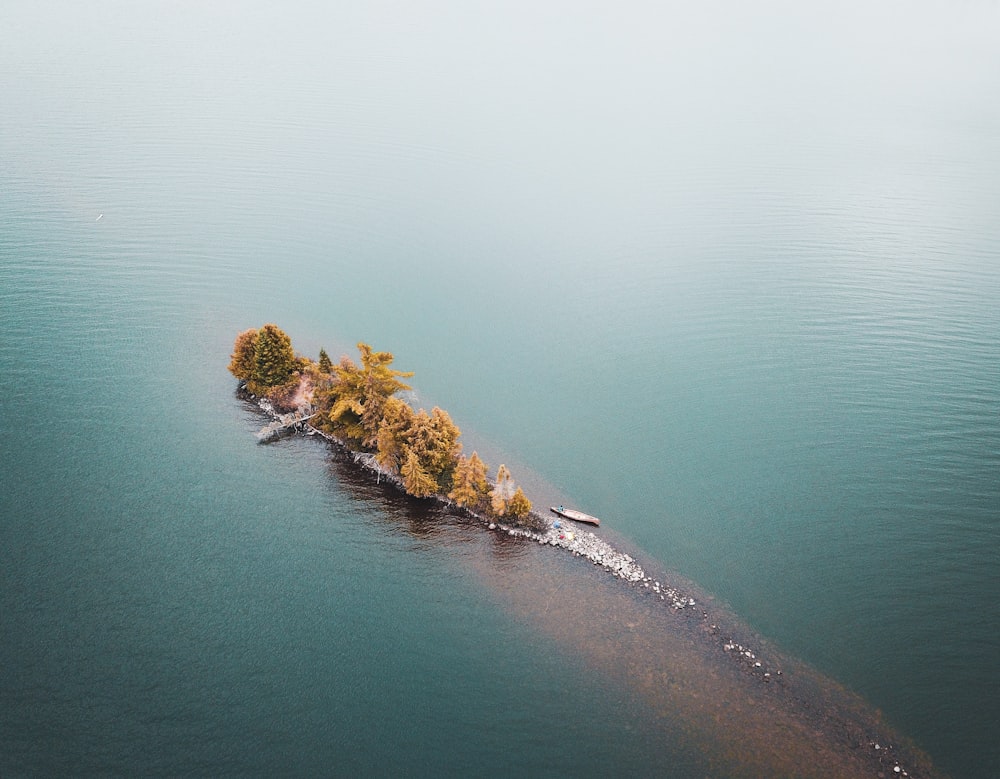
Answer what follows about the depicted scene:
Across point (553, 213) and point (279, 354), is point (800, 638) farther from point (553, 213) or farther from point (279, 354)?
point (553, 213)

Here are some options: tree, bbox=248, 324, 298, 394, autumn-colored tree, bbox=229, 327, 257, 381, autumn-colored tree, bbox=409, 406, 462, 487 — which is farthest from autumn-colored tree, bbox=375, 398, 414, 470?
autumn-colored tree, bbox=229, 327, 257, 381

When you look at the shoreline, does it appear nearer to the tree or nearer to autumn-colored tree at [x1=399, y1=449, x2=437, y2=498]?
autumn-colored tree at [x1=399, y1=449, x2=437, y2=498]

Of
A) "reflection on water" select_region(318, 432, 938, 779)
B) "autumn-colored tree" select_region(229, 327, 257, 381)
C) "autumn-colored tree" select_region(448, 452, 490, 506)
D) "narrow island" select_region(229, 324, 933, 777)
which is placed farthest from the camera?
"autumn-colored tree" select_region(229, 327, 257, 381)

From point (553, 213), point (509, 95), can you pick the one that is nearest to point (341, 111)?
point (509, 95)

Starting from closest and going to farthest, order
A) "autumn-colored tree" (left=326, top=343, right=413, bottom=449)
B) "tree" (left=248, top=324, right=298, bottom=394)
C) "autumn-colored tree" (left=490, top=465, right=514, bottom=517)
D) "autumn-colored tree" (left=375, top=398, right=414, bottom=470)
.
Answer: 1. "autumn-colored tree" (left=490, top=465, right=514, bottom=517)
2. "autumn-colored tree" (left=375, top=398, right=414, bottom=470)
3. "autumn-colored tree" (left=326, top=343, right=413, bottom=449)
4. "tree" (left=248, top=324, right=298, bottom=394)

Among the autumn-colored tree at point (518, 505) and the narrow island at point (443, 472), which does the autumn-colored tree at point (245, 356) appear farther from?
the autumn-colored tree at point (518, 505)

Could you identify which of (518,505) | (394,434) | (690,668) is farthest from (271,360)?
(690,668)
